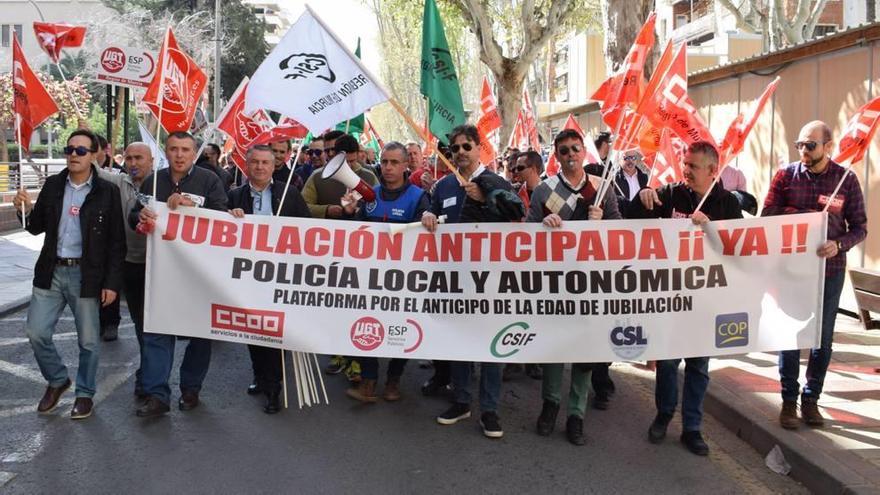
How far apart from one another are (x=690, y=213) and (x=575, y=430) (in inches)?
61.4

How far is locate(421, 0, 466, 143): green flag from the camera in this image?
700cm

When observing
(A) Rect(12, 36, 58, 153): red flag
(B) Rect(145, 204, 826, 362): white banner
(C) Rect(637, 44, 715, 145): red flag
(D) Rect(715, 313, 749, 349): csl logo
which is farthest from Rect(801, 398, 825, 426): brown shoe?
(A) Rect(12, 36, 58, 153): red flag

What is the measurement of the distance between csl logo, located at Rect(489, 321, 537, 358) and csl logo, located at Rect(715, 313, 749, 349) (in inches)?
45.9

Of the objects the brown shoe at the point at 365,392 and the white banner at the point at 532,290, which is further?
the brown shoe at the point at 365,392

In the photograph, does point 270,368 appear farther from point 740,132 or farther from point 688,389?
point 740,132

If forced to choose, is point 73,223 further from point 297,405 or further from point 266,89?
point 297,405

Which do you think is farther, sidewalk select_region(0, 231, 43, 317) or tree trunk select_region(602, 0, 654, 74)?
tree trunk select_region(602, 0, 654, 74)

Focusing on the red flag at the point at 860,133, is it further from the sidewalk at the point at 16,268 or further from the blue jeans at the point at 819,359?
the sidewalk at the point at 16,268

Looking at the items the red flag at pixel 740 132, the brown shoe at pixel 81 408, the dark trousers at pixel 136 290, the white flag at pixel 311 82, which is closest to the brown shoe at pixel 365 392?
the dark trousers at pixel 136 290

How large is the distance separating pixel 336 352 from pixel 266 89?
6.03ft

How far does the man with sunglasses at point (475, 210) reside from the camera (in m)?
5.86

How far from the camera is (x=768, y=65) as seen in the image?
12164mm

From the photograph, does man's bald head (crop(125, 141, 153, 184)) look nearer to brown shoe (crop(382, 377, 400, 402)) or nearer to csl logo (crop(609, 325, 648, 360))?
brown shoe (crop(382, 377, 400, 402))

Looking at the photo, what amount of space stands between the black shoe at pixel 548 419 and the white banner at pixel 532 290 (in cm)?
43
